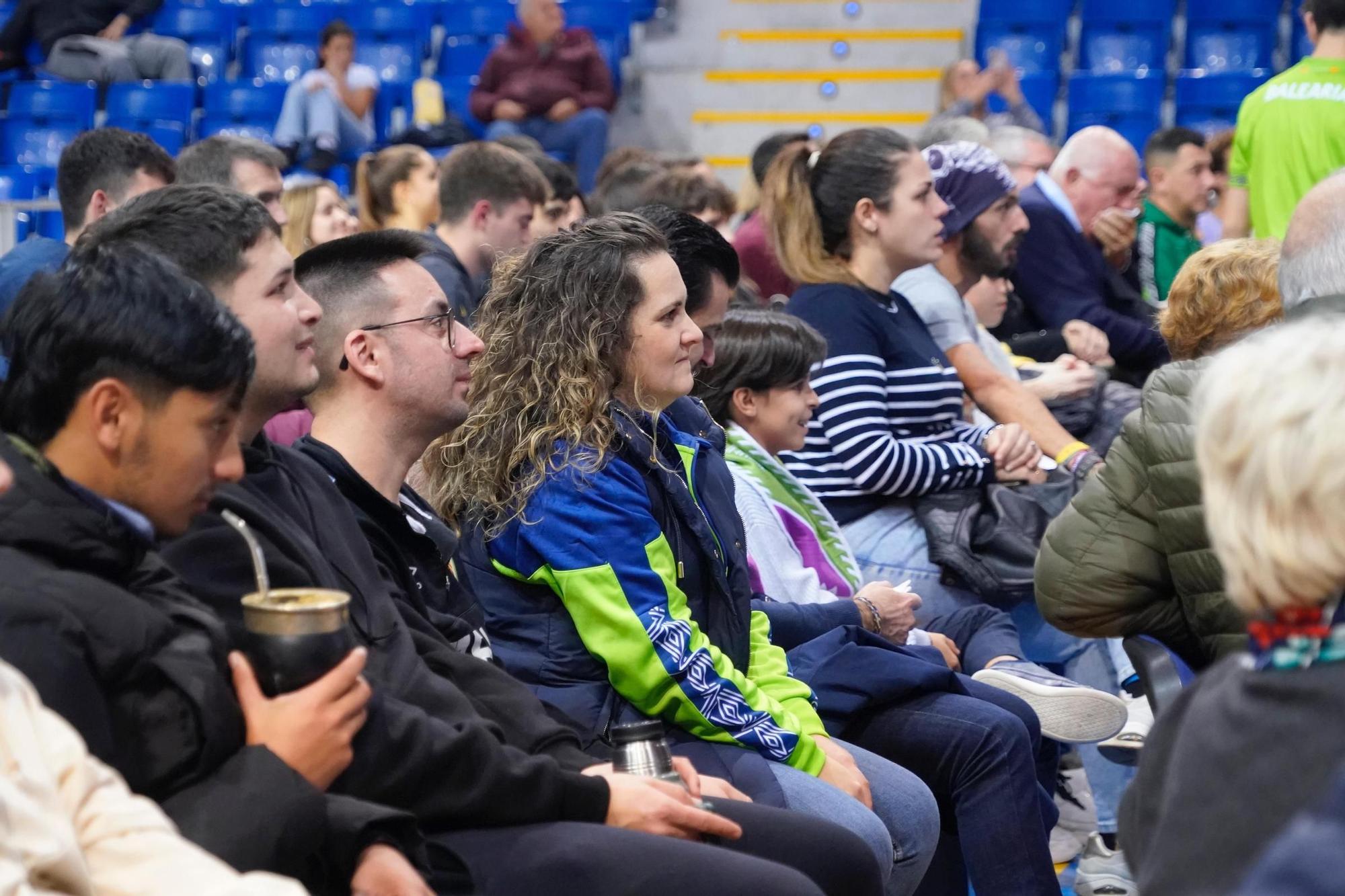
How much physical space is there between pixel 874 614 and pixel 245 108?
766cm

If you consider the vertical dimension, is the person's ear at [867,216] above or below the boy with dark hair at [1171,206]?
above

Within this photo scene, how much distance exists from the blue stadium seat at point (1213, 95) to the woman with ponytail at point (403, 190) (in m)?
4.84

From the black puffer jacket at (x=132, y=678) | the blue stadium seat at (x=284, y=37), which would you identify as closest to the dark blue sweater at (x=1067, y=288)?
the black puffer jacket at (x=132, y=678)

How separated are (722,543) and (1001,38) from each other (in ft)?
24.9

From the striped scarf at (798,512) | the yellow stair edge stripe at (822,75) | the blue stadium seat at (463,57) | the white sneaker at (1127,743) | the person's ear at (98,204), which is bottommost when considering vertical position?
the white sneaker at (1127,743)

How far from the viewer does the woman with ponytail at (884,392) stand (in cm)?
376

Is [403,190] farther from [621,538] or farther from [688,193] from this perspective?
[621,538]

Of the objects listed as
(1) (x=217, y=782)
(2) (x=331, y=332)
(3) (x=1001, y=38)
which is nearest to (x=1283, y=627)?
(1) (x=217, y=782)

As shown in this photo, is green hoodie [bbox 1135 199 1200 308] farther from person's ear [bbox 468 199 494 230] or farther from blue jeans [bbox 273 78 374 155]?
blue jeans [bbox 273 78 374 155]

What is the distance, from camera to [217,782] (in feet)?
5.62

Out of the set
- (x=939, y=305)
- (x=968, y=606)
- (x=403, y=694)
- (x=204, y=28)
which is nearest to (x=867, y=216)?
(x=939, y=305)

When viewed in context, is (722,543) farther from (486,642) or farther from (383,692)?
(383,692)

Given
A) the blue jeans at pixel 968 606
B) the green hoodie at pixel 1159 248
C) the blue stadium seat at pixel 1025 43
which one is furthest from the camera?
the blue stadium seat at pixel 1025 43

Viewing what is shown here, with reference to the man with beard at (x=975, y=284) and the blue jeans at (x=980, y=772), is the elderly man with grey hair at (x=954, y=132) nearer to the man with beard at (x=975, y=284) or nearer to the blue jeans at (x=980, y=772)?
the man with beard at (x=975, y=284)
